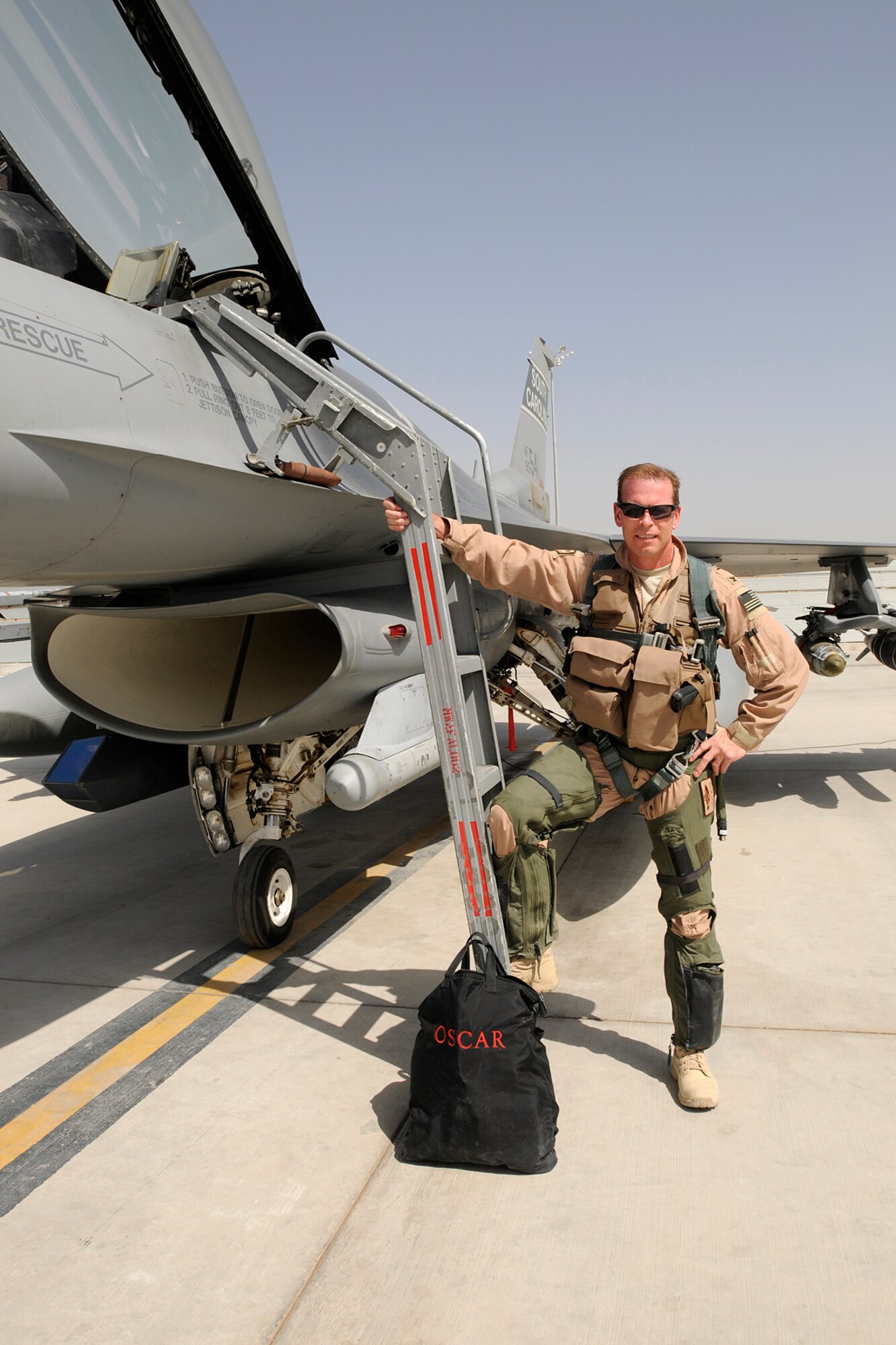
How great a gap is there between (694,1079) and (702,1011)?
20 centimetres

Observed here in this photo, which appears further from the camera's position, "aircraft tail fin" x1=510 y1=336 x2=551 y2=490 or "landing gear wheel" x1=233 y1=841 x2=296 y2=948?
"aircraft tail fin" x1=510 y1=336 x2=551 y2=490

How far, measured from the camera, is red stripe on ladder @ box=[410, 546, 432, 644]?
2.81 meters

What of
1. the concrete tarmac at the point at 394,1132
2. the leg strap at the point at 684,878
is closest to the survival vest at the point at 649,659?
the leg strap at the point at 684,878

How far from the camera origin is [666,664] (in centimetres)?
254

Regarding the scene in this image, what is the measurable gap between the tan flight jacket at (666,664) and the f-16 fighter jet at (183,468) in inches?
35.6

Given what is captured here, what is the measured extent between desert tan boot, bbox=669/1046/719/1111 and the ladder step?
1.00 metres

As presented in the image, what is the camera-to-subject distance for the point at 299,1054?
3021 millimetres

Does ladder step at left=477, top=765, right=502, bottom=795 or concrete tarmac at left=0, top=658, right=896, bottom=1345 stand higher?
ladder step at left=477, top=765, right=502, bottom=795

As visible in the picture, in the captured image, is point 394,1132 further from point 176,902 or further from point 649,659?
point 176,902

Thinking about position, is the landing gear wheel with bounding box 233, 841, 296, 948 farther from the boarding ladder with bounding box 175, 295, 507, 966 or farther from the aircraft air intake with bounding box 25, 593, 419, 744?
the boarding ladder with bounding box 175, 295, 507, 966

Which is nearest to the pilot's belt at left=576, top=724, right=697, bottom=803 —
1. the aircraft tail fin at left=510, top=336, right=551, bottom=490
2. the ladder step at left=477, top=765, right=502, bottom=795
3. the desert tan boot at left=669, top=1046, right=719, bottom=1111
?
the ladder step at left=477, top=765, right=502, bottom=795

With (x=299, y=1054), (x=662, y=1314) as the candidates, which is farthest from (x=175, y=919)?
(x=662, y=1314)

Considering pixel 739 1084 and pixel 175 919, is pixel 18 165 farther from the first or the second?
pixel 739 1084

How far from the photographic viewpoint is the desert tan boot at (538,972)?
3.19 m
